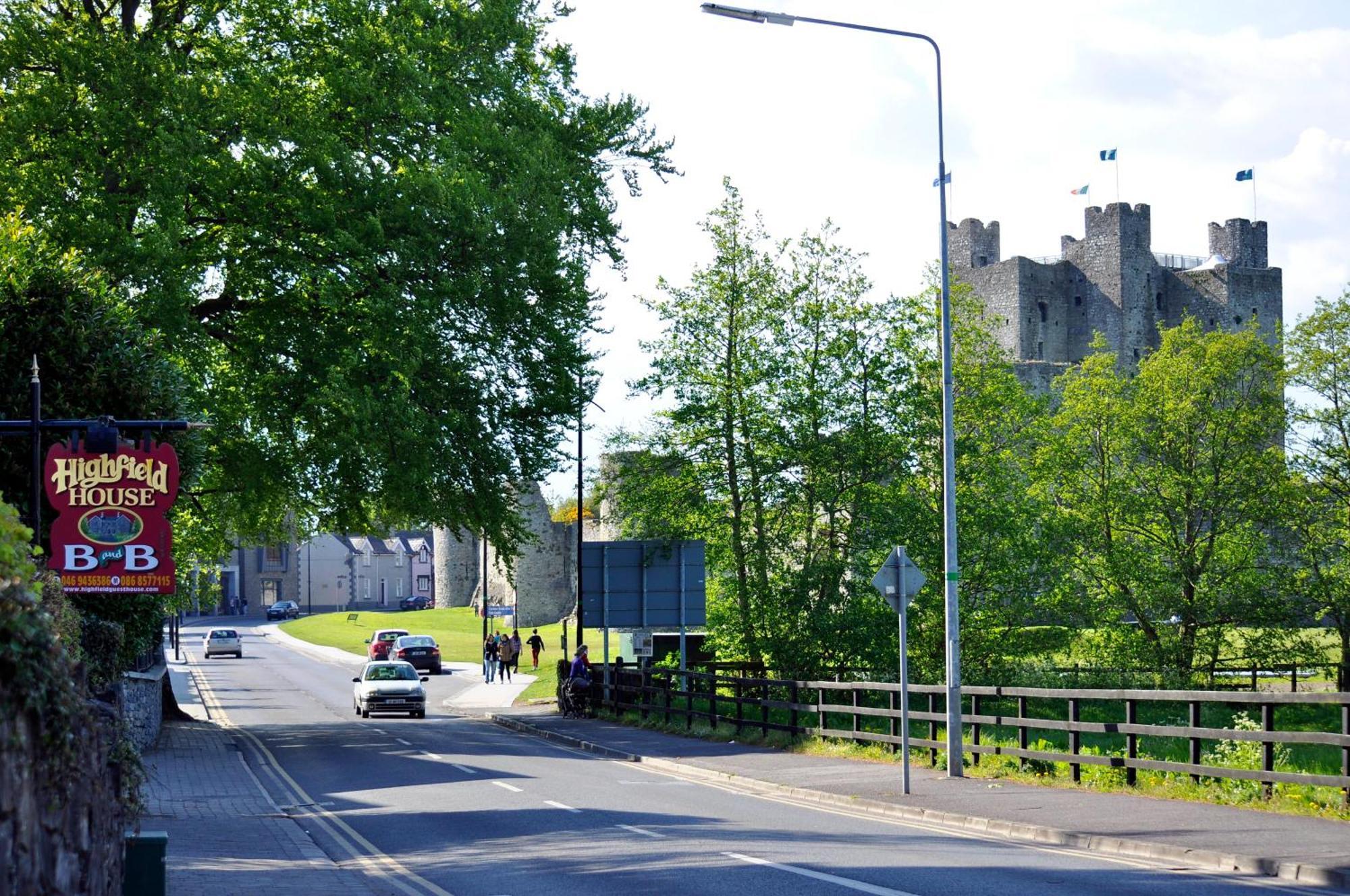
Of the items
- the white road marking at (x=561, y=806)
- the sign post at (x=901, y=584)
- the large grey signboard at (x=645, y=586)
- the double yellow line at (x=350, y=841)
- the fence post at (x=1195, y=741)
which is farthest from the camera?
the large grey signboard at (x=645, y=586)

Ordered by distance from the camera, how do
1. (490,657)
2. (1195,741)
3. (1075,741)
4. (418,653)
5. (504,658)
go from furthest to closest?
1. (418,653)
2. (490,657)
3. (504,658)
4. (1075,741)
5. (1195,741)

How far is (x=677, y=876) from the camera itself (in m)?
12.1

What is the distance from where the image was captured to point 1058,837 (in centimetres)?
1386

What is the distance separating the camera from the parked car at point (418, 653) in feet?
194

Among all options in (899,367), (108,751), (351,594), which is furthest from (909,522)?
(351,594)

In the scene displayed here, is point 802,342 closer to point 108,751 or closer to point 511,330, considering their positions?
point 511,330

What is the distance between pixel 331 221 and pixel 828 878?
59.6ft

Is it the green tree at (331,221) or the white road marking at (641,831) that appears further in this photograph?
the green tree at (331,221)

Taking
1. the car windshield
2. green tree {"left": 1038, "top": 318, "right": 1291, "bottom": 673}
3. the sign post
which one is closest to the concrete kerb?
the sign post

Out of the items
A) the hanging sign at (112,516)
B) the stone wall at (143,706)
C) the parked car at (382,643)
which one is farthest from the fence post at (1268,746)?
the parked car at (382,643)

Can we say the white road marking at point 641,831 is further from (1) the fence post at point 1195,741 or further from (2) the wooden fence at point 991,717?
(1) the fence post at point 1195,741

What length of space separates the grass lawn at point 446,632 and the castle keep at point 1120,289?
35.7 metres

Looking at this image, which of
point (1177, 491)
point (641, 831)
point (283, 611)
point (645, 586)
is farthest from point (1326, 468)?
point (283, 611)

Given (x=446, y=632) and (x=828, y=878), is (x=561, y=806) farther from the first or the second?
(x=446, y=632)
